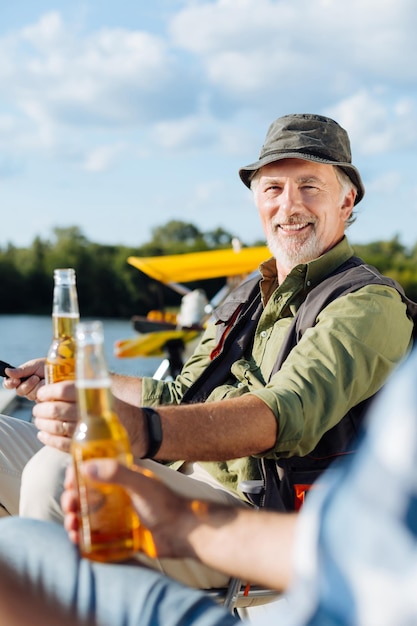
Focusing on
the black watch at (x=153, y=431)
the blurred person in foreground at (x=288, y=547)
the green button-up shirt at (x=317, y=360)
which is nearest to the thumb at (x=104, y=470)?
the blurred person in foreground at (x=288, y=547)

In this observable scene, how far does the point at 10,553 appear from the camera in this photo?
4.34 feet

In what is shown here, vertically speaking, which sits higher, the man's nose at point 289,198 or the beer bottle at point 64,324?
the man's nose at point 289,198

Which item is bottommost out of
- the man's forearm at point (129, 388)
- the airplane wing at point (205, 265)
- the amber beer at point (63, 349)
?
the man's forearm at point (129, 388)

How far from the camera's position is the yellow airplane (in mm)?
11508

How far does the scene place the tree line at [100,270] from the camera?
5312cm

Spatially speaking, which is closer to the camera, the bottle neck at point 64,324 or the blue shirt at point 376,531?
the blue shirt at point 376,531

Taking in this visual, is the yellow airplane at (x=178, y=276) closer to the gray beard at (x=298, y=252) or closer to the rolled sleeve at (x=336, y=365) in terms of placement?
the gray beard at (x=298, y=252)

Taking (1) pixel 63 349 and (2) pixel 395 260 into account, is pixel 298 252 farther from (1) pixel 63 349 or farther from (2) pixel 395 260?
(2) pixel 395 260

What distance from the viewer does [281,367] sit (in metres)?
2.37

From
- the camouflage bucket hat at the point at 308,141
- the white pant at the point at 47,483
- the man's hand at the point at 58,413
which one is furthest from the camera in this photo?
the camouflage bucket hat at the point at 308,141

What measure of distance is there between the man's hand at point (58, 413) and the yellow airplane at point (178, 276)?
9137 mm

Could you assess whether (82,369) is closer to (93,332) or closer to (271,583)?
(93,332)

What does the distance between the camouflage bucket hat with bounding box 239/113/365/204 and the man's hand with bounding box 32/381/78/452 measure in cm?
147

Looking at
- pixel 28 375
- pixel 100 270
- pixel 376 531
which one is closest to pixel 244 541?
pixel 376 531
